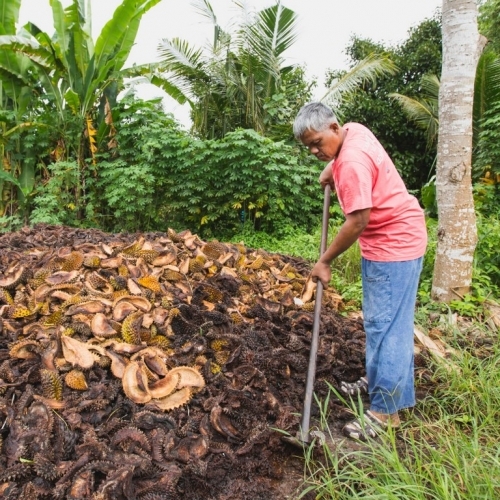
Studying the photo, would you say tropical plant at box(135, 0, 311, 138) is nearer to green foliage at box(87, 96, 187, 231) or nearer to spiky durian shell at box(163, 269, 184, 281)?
green foliage at box(87, 96, 187, 231)

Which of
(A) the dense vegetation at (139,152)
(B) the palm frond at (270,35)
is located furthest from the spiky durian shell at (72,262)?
(B) the palm frond at (270,35)

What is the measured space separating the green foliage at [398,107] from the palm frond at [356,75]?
0.57 meters

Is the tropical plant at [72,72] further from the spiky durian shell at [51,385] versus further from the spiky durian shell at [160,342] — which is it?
the spiky durian shell at [51,385]

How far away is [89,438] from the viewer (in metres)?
1.64

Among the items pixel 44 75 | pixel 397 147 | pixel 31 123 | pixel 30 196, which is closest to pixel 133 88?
pixel 44 75

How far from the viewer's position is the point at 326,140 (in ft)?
6.20

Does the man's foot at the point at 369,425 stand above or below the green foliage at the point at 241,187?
below

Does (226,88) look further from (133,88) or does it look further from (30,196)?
(30,196)

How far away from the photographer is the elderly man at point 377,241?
1806mm

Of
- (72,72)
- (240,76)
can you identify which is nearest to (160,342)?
(72,72)

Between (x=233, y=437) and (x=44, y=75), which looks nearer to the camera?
(x=233, y=437)

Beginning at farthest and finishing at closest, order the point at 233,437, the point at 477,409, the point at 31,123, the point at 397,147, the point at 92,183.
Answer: the point at 397,147 < the point at 92,183 < the point at 31,123 < the point at 477,409 < the point at 233,437

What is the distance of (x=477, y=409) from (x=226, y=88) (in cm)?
816

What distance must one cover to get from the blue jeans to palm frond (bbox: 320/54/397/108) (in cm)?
738
